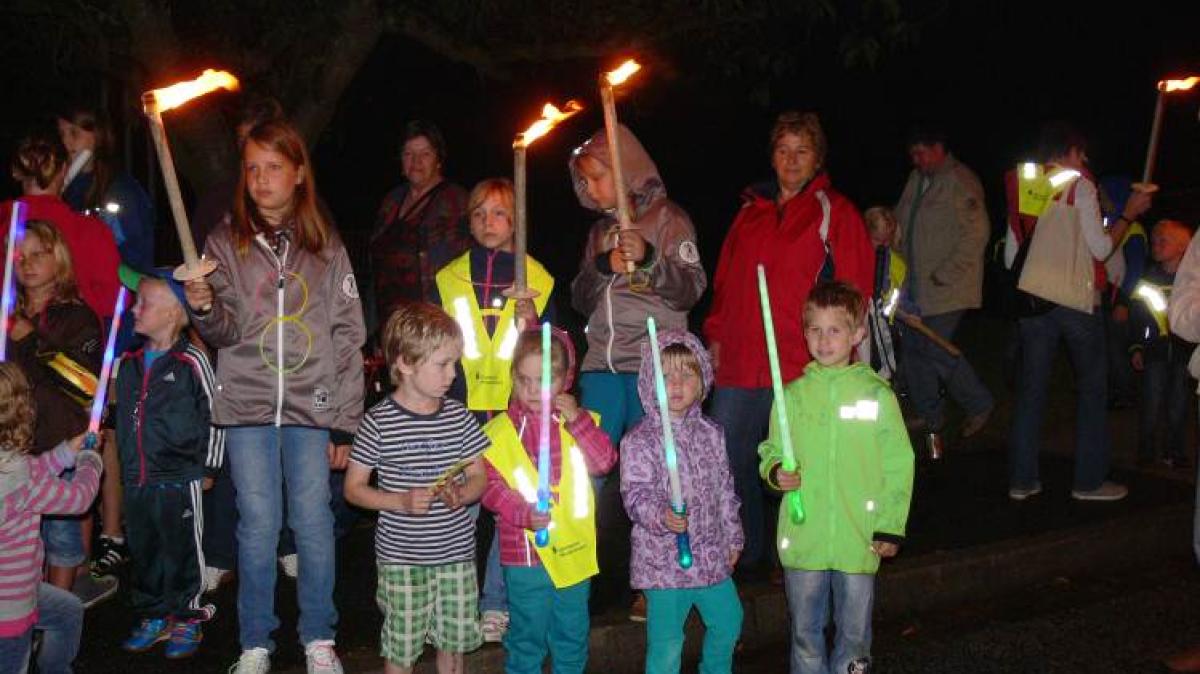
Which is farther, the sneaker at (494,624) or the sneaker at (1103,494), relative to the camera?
the sneaker at (1103,494)

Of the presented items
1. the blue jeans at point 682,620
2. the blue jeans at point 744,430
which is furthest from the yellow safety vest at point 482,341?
the blue jeans at point 682,620

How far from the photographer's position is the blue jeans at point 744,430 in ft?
20.2

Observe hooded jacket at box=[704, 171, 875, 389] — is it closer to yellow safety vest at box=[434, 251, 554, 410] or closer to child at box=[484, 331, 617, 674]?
yellow safety vest at box=[434, 251, 554, 410]

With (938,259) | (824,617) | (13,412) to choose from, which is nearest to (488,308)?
(824,617)

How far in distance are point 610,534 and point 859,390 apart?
2610 millimetres

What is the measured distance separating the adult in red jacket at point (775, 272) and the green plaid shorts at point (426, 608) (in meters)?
1.61

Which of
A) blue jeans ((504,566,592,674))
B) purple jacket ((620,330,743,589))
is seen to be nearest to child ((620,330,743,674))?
purple jacket ((620,330,743,589))

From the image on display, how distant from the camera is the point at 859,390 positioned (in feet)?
16.3

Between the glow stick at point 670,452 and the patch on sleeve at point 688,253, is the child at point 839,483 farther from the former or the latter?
the patch on sleeve at point 688,253

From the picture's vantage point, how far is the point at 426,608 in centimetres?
470

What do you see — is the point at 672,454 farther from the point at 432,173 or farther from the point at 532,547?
the point at 432,173

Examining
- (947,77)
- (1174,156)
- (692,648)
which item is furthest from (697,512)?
(947,77)

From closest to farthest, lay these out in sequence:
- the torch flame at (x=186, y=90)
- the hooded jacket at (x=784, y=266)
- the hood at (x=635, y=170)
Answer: the torch flame at (x=186, y=90)
the hood at (x=635, y=170)
the hooded jacket at (x=784, y=266)

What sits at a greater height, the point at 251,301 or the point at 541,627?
the point at 251,301
